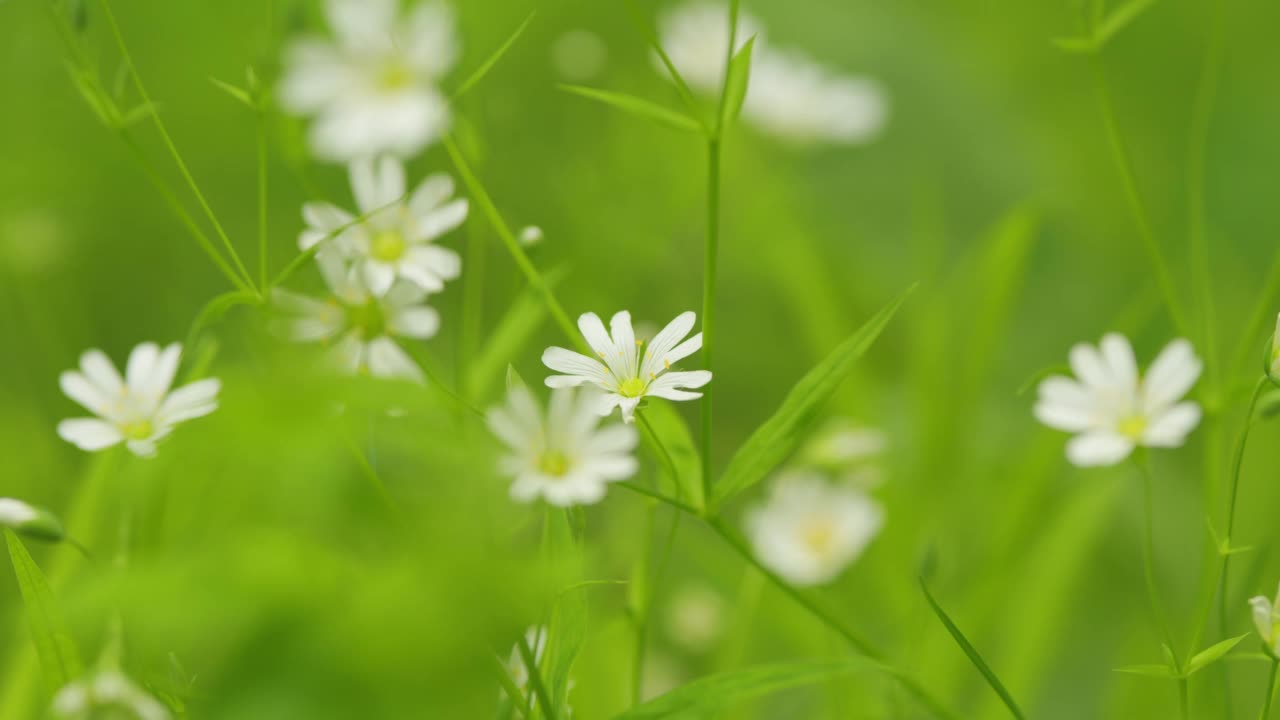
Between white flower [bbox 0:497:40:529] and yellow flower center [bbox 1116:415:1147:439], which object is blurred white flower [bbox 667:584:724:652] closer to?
yellow flower center [bbox 1116:415:1147:439]

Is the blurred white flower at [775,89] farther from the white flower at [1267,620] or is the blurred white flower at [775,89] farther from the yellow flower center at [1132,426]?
the white flower at [1267,620]

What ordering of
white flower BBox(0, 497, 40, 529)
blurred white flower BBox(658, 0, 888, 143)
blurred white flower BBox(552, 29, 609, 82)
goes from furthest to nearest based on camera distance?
blurred white flower BBox(658, 0, 888, 143) < blurred white flower BBox(552, 29, 609, 82) < white flower BBox(0, 497, 40, 529)

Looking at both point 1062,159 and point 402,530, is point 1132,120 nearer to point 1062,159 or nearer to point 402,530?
point 1062,159

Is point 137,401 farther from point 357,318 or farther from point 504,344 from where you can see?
point 504,344

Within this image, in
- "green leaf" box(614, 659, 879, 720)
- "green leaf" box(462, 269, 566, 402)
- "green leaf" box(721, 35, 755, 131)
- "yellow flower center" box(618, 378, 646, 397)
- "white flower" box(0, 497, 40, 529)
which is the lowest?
"green leaf" box(614, 659, 879, 720)

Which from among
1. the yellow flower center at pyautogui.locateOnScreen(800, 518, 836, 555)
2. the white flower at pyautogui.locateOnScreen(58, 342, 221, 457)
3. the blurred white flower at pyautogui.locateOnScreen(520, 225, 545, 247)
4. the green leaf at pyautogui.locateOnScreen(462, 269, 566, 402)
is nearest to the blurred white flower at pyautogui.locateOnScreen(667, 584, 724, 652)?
the yellow flower center at pyautogui.locateOnScreen(800, 518, 836, 555)

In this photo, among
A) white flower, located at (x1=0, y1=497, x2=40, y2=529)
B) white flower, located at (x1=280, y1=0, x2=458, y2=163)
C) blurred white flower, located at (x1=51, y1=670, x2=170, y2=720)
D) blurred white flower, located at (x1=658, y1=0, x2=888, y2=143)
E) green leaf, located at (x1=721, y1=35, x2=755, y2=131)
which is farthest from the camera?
blurred white flower, located at (x1=658, y1=0, x2=888, y2=143)

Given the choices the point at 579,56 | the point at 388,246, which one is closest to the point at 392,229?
the point at 388,246
